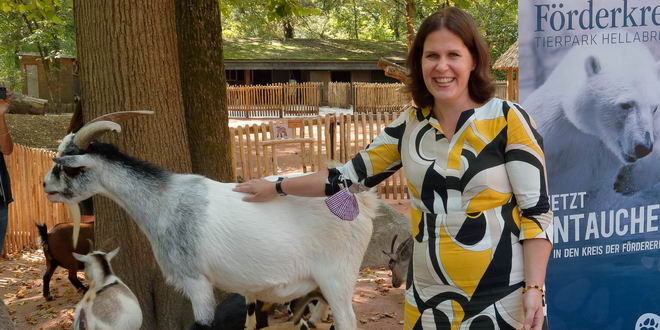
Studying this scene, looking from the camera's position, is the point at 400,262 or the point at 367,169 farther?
the point at 400,262

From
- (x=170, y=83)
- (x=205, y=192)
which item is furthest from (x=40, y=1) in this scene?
(x=205, y=192)

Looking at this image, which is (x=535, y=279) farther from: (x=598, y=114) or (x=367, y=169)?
(x=598, y=114)

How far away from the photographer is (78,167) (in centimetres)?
343

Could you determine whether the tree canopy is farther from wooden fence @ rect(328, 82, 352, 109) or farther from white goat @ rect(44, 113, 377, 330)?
wooden fence @ rect(328, 82, 352, 109)

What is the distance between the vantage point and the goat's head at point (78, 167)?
3385mm

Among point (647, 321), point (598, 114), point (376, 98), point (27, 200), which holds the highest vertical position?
point (376, 98)

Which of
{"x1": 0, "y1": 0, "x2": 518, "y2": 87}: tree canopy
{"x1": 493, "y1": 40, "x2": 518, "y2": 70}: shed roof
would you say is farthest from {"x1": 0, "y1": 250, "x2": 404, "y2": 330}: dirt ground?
{"x1": 493, "y1": 40, "x2": 518, "y2": 70}: shed roof

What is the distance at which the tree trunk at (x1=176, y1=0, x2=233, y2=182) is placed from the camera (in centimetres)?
560

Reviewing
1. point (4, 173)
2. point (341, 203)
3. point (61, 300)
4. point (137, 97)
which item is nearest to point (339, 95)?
point (61, 300)

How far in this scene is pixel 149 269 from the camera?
4449mm

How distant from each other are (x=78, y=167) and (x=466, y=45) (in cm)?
233

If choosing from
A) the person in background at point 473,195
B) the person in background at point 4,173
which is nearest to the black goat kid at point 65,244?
the person in background at point 4,173

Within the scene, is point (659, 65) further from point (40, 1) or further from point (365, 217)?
point (40, 1)

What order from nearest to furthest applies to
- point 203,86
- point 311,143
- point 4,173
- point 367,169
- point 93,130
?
point 367,169 → point 93,130 → point 4,173 → point 203,86 → point 311,143
